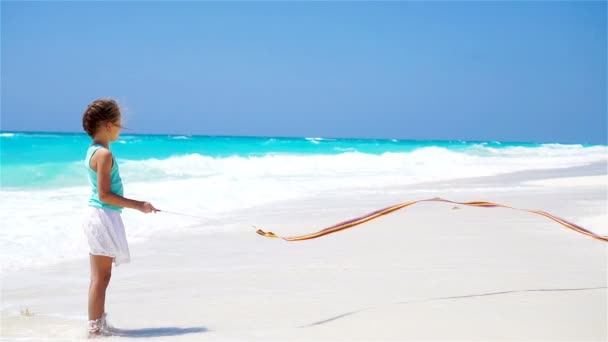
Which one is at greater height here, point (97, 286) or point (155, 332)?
point (97, 286)

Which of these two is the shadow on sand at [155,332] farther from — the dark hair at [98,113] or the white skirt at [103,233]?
the dark hair at [98,113]

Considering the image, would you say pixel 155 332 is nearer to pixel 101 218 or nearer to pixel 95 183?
pixel 101 218

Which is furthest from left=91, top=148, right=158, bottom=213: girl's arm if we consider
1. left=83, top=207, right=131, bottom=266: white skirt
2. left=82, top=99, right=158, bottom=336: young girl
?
left=83, top=207, right=131, bottom=266: white skirt

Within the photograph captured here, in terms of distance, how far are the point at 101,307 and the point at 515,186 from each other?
39.7 ft

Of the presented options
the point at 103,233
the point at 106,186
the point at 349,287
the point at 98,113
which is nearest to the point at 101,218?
the point at 103,233

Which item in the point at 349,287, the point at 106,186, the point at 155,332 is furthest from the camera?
the point at 349,287

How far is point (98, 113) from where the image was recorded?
3711 mm

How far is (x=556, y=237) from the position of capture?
6.80 m

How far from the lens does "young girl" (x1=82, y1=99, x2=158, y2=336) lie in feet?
12.0

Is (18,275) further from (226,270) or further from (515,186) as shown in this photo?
(515,186)

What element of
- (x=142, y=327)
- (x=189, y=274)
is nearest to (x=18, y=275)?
(x=189, y=274)

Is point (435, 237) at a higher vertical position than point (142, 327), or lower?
higher

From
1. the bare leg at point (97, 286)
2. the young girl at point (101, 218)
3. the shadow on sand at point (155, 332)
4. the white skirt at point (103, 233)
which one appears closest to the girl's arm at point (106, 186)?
the young girl at point (101, 218)

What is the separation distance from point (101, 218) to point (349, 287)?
1945mm
